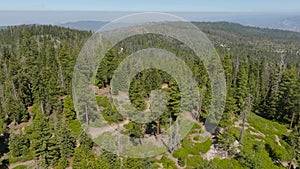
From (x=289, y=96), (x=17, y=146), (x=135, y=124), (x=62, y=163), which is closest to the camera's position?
(x=62, y=163)

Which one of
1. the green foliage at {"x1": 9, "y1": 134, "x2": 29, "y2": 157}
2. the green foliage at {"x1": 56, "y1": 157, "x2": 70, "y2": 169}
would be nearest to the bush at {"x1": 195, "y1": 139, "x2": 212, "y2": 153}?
the green foliage at {"x1": 56, "y1": 157, "x2": 70, "y2": 169}

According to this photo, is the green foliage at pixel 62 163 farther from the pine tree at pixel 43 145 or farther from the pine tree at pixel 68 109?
the pine tree at pixel 68 109

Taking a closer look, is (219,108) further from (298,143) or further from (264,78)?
(264,78)

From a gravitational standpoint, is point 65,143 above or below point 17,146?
above

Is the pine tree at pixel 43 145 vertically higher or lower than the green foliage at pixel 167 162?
higher

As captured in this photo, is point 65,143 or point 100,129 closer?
point 65,143

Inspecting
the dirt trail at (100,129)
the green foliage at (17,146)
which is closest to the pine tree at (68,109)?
the dirt trail at (100,129)

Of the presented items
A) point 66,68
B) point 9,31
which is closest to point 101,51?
point 66,68

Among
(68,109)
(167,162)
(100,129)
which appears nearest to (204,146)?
(167,162)

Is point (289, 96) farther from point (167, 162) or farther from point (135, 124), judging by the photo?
point (135, 124)

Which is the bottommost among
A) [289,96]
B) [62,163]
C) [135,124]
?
[62,163]

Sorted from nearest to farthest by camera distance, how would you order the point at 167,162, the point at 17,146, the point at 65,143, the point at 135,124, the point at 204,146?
the point at 167,162 → the point at 65,143 → the point at 135,124 → the point at 17,146 → the point at 204,146
